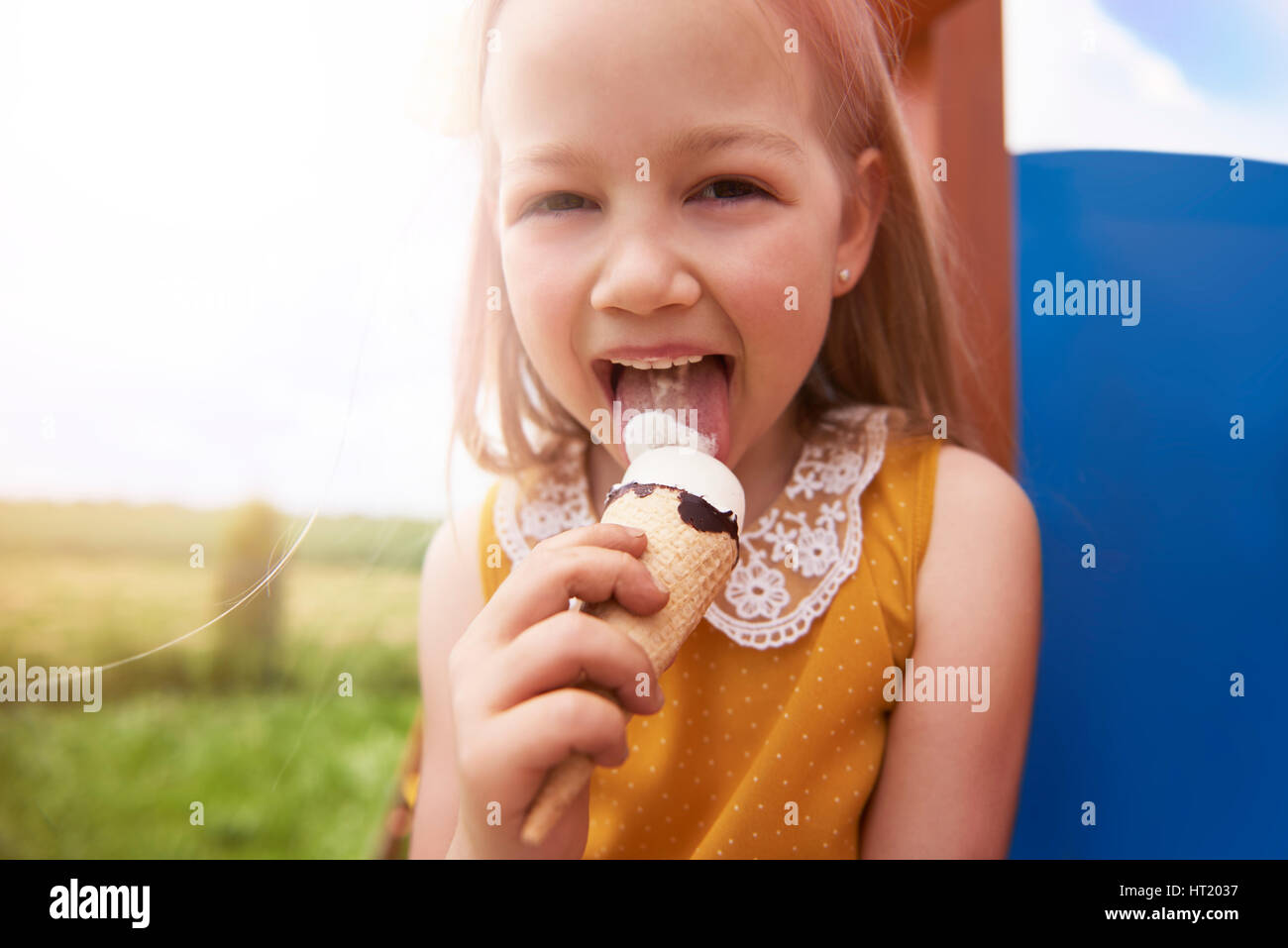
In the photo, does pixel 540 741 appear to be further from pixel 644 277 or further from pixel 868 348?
pixel 868 348

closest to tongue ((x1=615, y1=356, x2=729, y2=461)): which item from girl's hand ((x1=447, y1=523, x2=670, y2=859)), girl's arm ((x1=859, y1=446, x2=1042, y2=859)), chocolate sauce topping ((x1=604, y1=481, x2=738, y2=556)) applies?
chocolate sauce topping ((x1=604, y1=481, x2=738, y2=556))

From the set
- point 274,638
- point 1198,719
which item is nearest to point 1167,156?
point 1198,719

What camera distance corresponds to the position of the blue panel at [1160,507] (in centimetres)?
111

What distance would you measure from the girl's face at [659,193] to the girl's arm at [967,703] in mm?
312

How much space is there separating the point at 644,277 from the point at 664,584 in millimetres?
311

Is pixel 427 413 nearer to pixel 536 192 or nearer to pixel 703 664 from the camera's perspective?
pixel 536 192

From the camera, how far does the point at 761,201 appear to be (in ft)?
3.13

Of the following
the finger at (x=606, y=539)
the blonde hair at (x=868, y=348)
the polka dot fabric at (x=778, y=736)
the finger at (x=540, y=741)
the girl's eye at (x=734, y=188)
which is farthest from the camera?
the blonde hair at (x=868, y=348)

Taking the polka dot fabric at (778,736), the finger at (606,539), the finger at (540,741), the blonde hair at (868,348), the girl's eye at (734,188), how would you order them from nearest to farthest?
the finger at (540,741) < the finger at (606,539) < the girl's eye at (734,188) < the polka dot fabric at (778,736) < the blonde hair at (868,348)

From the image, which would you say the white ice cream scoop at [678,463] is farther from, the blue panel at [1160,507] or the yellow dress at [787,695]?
the blue panel at [1160,507]

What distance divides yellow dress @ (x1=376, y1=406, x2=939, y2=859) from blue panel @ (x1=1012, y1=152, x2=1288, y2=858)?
0.89 ft

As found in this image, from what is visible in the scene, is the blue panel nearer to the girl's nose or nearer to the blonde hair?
the blonde hair

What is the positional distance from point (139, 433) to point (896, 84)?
1.29 metres

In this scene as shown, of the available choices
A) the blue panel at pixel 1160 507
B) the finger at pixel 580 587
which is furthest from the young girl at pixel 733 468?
the blue panel at pixel 1160 507
